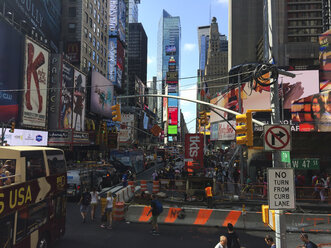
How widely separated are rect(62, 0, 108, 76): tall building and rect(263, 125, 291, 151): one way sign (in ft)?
191

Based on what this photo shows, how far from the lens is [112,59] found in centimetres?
8725

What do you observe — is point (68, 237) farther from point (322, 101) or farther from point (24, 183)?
point (322, 101)

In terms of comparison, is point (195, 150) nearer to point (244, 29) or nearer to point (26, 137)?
point (26, 137)

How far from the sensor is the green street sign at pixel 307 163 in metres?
22.4

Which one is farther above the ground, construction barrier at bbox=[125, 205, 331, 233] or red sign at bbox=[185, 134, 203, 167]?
red sign at bbox=[185, 134, 203, 167]

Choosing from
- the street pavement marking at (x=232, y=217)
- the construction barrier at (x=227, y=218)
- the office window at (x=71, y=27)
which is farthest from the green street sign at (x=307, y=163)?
the office window at (x=71, y=27)

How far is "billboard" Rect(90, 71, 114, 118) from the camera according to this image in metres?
59.7

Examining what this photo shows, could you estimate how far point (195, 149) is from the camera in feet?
73.2

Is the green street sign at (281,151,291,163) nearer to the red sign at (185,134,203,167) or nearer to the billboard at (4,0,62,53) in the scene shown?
the red sign at (185,134,203,167)

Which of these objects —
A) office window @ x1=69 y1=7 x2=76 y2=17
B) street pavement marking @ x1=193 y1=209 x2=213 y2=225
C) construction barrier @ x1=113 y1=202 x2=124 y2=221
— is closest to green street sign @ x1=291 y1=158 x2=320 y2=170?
street pavement marking @ x1=193 y1=209 x2=213 y2=225

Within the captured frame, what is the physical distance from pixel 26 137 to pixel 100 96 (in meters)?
29.7

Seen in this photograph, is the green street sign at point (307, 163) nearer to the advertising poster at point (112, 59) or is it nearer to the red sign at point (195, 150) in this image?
the red sign at point (195, 150)

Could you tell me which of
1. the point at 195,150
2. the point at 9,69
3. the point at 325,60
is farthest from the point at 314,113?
the point at 9,69

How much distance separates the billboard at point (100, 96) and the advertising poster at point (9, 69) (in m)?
21.4
